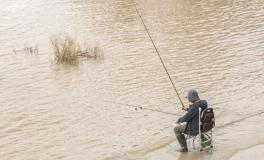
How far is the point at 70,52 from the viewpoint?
16062 mm

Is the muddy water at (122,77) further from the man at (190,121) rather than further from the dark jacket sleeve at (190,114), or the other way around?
the dark jacket sleeve at (190,114)

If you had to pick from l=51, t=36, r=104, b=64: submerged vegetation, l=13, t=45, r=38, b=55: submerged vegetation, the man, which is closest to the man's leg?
the man

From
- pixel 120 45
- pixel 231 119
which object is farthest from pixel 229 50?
pixel 231 119

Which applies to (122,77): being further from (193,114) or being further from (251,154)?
(251,154)

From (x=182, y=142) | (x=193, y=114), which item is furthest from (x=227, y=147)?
(x=193, y=114)

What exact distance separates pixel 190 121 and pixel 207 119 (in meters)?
0.31

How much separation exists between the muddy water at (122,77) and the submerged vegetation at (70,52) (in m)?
0.38

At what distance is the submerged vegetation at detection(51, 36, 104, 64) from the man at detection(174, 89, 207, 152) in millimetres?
7118

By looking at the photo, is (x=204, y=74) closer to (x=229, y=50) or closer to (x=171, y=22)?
(x=229, y=50)

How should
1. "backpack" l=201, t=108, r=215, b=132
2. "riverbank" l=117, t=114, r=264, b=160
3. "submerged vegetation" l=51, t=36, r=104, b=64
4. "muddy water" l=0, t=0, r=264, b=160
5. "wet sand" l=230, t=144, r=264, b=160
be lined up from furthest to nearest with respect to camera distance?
"submerged vegetation" l=51, t=36, r=104, b=64 → "muddy water" l=0, t=0, r=264, b=160 → "riverbank" l=117, t=114, r=264, b=160 → "wet sand" l=230, t=144, r=264, b=160 → "backpack" l=201, t=108, r=215, b=132

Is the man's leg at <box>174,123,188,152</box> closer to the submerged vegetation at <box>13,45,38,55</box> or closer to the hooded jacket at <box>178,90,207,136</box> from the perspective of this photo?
the hooded jacket at <box>178,90,207,136</box>

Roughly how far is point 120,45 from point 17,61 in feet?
11.3

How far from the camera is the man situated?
9.18m

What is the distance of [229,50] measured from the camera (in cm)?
1633
